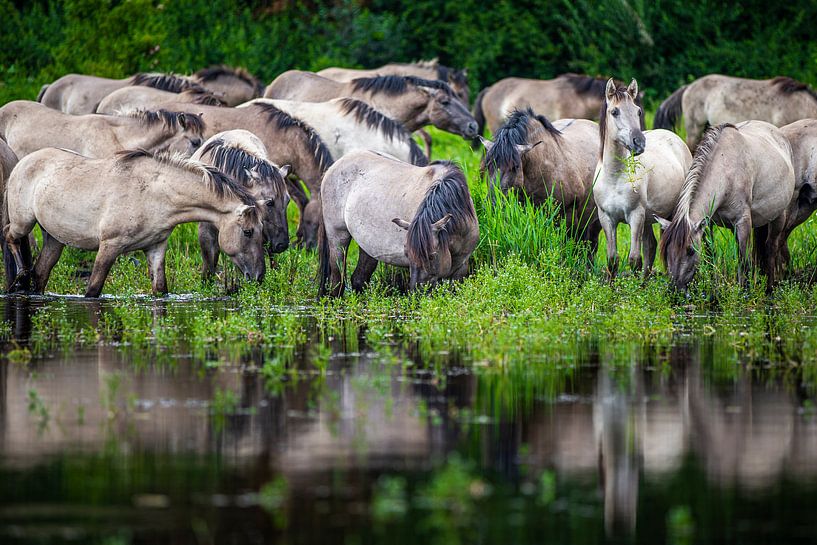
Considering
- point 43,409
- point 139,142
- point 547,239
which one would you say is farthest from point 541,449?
point 139,142

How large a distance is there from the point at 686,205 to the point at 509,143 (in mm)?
2316

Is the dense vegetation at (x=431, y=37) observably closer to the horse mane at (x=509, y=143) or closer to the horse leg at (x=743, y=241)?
the horse mane at (x=509, y=143)

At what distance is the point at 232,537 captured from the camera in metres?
4.94

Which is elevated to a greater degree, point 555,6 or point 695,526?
point 555,6

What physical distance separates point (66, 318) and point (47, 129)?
618 cm

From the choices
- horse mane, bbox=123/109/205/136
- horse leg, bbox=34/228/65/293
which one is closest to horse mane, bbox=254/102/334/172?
horse mane, bbox=123/109/205/136

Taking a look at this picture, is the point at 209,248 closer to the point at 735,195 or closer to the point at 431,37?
the point at 735,195

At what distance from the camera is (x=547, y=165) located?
1477cm

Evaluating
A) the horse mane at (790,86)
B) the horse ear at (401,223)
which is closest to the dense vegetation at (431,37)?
the horse mane at (790,86)

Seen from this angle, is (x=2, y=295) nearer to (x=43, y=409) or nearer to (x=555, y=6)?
(x=43, y=409)

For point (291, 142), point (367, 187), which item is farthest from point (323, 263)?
point (291, 142)

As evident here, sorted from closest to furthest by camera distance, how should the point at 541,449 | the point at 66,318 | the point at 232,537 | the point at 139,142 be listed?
1. the point at 232,537
2. the point at 541,449
3. the point at 66,318
4. the point at 139,142

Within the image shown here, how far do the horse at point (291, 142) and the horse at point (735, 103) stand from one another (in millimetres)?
8729

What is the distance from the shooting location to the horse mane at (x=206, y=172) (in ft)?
44.8
